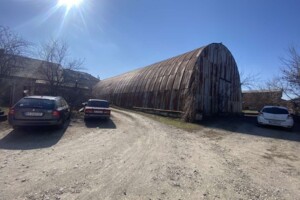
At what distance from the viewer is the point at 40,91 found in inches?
985

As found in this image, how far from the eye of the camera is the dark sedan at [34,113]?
9.70m

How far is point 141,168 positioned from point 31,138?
5678mm

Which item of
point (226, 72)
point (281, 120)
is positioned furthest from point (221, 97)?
point (281, 120)

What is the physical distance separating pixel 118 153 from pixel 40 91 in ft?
69.1

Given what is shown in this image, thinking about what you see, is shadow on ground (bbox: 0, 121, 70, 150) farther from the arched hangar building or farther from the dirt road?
the arched hangar building

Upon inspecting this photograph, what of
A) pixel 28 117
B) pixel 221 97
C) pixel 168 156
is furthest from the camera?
pixel 221 97

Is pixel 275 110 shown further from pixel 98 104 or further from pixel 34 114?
pixel 34 114

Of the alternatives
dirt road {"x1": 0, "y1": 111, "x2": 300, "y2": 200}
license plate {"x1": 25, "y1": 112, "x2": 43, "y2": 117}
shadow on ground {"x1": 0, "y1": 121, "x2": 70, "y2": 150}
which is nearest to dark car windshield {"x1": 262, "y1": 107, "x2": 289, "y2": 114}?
dirt road {"x1": 0, "y1": 111, "x2": 300, "y2": 200}

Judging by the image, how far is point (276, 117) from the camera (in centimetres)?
1420

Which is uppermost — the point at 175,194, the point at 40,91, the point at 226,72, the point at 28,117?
the point at 226,72

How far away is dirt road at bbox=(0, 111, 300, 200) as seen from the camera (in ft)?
14.8

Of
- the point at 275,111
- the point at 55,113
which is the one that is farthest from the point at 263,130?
the point at 55,113

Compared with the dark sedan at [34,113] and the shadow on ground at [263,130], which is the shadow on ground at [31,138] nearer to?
the dark sedan at [34,113]

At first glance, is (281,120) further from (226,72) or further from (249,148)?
(226,72)
